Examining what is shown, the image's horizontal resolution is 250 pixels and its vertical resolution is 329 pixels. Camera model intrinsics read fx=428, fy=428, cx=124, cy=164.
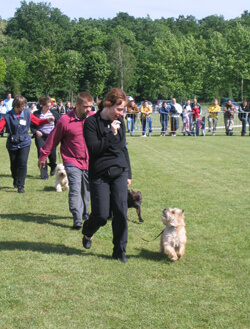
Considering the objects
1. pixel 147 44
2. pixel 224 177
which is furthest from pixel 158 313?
pixel 147 44

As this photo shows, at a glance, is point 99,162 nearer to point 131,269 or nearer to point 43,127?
point 131,269

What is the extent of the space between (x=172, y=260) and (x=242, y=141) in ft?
50.1

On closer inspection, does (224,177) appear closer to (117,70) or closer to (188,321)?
(188,321)

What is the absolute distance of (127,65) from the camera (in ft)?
254

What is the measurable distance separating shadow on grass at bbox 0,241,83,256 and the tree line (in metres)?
53.4

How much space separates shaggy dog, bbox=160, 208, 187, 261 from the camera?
16.4 feet

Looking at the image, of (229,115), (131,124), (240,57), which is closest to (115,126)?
(131,124)

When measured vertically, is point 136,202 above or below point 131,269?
above

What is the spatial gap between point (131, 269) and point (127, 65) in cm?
7495

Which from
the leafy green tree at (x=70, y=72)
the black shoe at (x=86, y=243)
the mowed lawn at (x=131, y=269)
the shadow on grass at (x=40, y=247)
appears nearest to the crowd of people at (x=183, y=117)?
the mowed lawn at (x=131, y=269)

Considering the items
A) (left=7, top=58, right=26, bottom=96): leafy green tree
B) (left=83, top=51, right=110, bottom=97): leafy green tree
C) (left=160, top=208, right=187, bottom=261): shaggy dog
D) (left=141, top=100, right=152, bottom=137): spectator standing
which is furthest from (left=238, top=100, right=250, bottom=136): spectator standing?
(left=83, top=51, right=110, bottom=97): leafy green tree

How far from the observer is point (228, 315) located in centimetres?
377

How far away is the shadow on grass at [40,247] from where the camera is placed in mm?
5441

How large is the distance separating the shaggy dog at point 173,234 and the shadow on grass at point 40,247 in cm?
115
